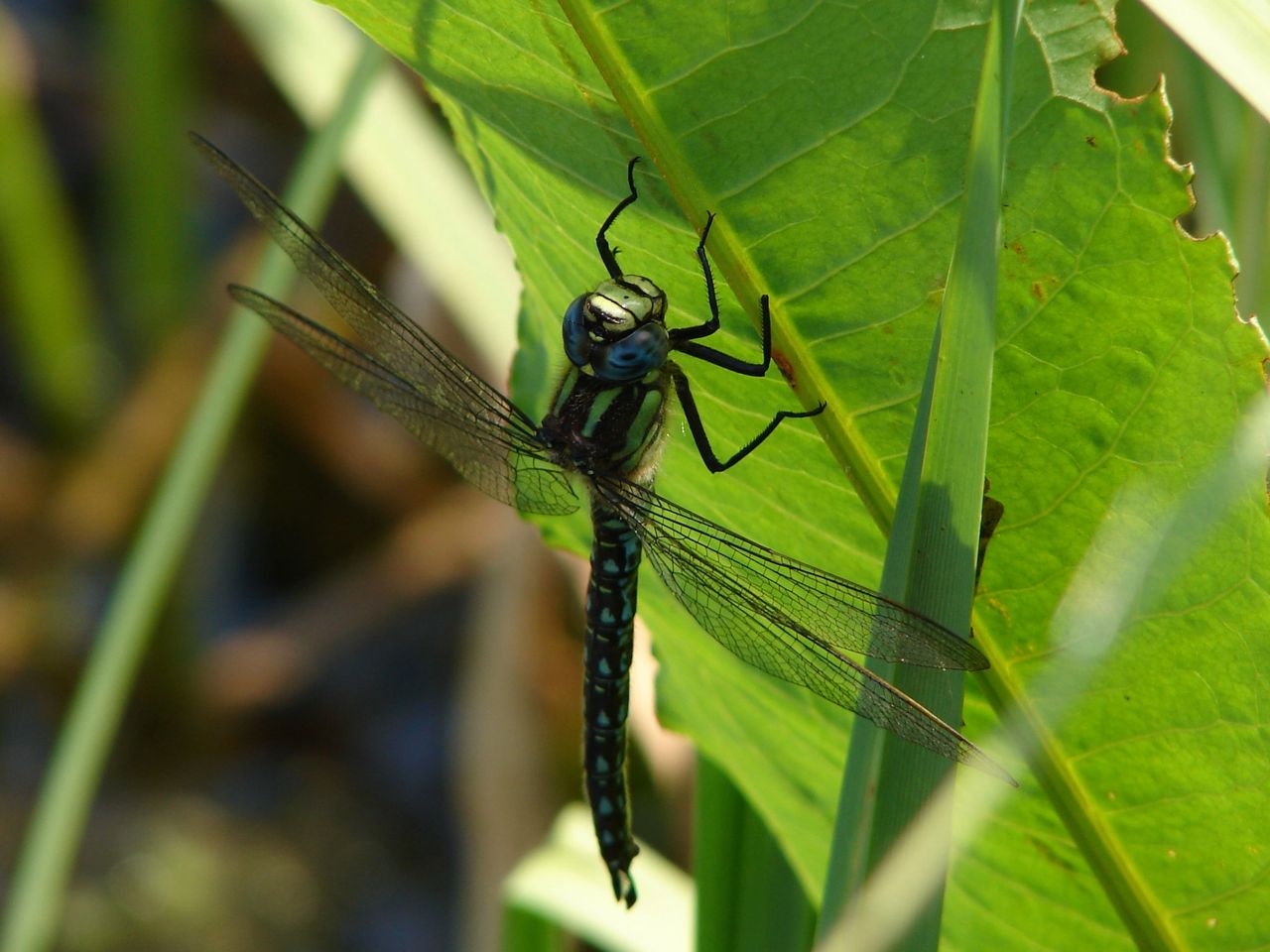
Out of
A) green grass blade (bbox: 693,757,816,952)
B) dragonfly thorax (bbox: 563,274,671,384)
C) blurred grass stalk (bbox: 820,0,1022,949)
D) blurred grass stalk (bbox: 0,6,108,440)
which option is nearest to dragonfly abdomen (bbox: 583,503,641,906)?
dragonfly thorax (bbox: 563,274,671,384)

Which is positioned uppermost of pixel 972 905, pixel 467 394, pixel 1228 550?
pixel 467 394

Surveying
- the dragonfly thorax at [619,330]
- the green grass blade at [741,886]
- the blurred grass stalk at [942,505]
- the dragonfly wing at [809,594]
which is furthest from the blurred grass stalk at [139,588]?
the blurred grass stalk at [942,505]

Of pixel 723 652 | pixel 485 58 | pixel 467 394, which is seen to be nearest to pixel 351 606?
pixel 467 394

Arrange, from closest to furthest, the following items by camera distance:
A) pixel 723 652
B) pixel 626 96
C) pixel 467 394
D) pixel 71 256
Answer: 1. pixel 626 96
2. pixel 723 652
3. pixel 467 394
4. pixel 71 256

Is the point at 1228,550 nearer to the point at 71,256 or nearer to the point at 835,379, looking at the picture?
the point at 835,379

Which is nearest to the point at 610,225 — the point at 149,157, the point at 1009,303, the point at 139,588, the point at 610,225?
the point at 610,225

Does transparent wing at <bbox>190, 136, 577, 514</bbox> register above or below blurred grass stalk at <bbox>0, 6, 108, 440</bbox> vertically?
below

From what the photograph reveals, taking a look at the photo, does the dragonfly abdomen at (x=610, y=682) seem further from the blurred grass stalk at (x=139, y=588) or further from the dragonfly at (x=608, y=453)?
the blurred grass stalk at (x=139, y=588)

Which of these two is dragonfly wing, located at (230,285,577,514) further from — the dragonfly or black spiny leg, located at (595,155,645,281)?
black spiny leg, located at (595,155,645,281)
